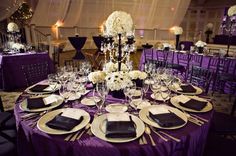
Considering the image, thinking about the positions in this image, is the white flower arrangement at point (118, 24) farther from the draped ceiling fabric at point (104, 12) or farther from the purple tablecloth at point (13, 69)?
the draped ceiling fabric at point (104, 12)

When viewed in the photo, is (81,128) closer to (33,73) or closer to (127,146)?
(127,146)

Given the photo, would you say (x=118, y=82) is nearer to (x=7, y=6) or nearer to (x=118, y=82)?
(x=118, y=82)

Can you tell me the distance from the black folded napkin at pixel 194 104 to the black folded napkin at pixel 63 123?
957 mm

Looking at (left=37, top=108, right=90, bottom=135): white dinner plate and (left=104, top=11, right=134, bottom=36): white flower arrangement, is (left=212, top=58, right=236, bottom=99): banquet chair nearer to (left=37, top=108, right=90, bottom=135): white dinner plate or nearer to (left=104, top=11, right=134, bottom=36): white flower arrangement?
(left=104, top=11, right=134, bottom=36): white flower arrangement

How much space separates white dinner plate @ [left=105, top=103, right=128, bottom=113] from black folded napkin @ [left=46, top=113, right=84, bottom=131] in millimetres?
287

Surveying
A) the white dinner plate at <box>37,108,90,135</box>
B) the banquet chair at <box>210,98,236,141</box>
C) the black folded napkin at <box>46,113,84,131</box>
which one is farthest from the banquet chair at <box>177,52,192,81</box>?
the black folded napkin at <box>46,113,84,131</box>

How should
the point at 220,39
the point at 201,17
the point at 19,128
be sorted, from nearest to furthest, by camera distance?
1. the point at 19,128
2. the point at 220,39
3. the point at 201,17

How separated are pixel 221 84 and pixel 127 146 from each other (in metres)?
4.35

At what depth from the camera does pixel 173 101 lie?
180 centimetres

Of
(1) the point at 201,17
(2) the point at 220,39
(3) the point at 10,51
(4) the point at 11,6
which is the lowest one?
(3) the point at 10,51

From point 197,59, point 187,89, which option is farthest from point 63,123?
point 197,59

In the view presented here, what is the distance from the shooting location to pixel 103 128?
1331 millimetres

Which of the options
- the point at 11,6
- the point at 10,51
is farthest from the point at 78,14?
the point at 10,51

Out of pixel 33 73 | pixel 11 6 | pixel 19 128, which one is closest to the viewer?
pixel 19 128
